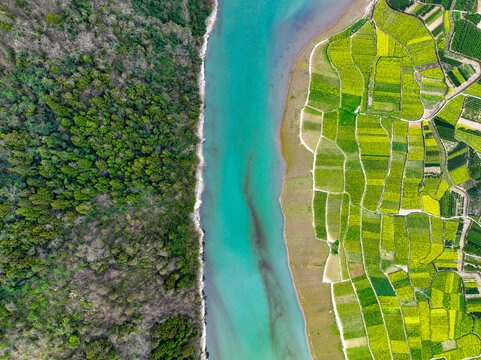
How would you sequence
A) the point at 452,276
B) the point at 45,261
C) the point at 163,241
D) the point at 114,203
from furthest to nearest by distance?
the point at 452,276 < the point at 163,241 < the point at 114,203 < the point at 45,261

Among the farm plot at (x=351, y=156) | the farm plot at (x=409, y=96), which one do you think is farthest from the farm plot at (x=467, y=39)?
the farm plot at (x=351, y=156)

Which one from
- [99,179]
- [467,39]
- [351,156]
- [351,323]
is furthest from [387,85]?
[99,179]

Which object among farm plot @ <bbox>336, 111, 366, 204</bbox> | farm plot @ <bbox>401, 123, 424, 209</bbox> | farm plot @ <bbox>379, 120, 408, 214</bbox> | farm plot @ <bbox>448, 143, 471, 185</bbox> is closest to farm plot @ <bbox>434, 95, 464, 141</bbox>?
farm plot @ <bbox>448, 143, 471, 185</bbox>

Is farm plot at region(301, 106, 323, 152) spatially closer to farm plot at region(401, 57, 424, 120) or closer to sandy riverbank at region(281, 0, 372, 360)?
sandy riverbank at region(281, 0, 372, 360)

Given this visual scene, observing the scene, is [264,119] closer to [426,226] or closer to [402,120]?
[402,120]

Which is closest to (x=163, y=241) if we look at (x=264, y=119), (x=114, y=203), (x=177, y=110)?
(x=114, y=203)

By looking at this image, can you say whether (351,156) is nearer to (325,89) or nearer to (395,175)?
(395,175)

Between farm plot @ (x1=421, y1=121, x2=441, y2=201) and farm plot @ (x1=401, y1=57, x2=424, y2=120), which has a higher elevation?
farm plot @ (x1=401, y1=57, x2=424, y2=120)
